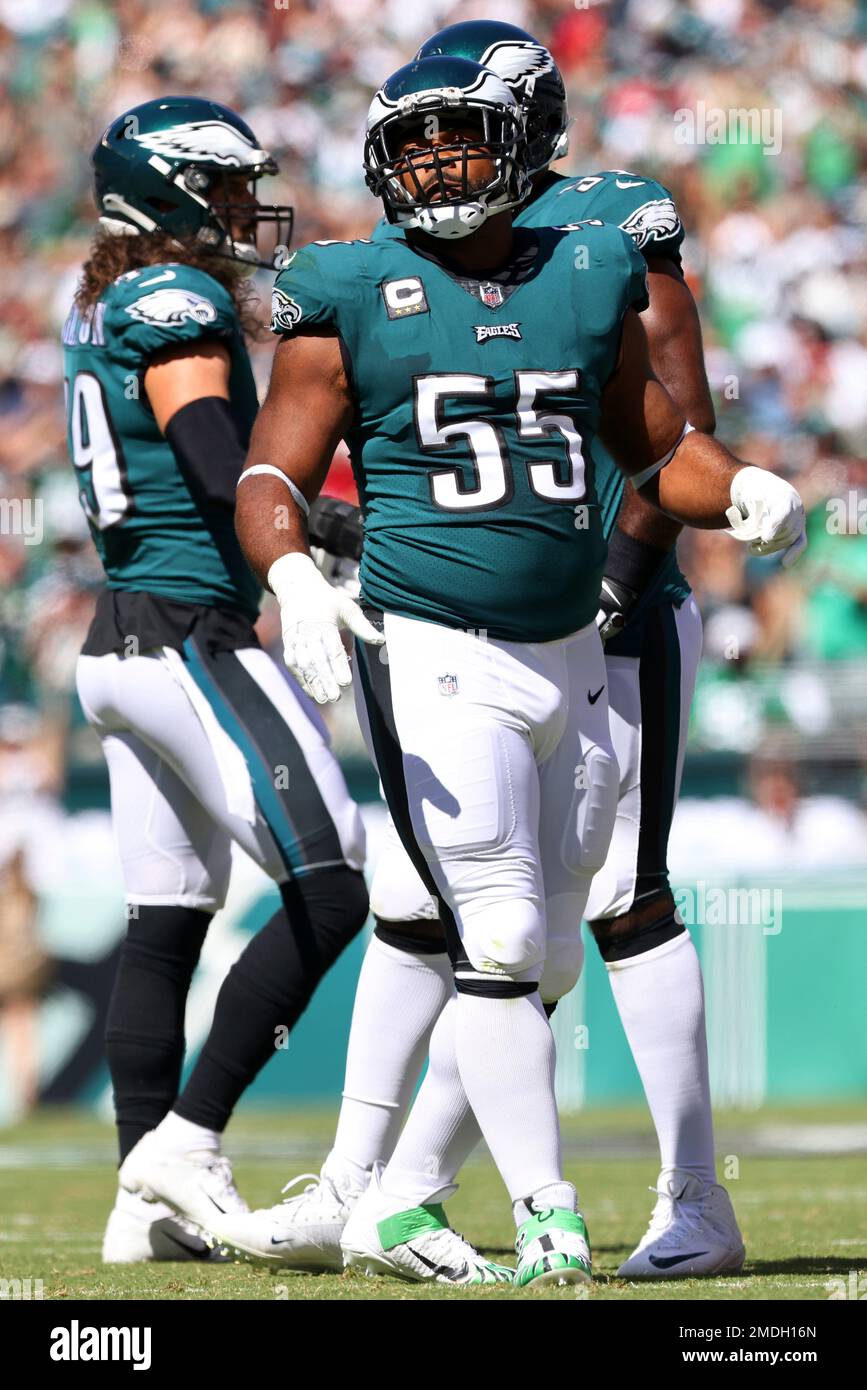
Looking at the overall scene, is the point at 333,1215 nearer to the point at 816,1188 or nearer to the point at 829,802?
the point at 816,1188

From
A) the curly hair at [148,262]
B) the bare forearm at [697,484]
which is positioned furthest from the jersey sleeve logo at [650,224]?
the curly hair at [148,262]

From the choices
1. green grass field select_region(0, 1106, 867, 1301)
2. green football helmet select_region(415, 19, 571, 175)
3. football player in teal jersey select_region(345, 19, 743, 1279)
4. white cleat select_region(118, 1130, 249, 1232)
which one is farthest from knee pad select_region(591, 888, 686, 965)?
green football helmet select_region(415, 19, 571, 175)

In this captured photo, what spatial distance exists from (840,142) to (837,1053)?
19.9ft

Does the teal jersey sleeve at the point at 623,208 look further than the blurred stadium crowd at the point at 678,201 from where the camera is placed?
No

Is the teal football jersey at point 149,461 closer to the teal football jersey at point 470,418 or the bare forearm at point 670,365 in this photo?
the bare forearm at point 670,365

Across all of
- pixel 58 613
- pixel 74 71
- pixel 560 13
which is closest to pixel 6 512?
pixel 58 613

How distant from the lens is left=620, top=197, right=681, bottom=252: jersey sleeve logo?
375 centimetres

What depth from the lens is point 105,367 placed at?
173 inches

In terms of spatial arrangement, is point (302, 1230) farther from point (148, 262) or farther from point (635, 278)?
point (148, 262)

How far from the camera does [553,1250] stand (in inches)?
116

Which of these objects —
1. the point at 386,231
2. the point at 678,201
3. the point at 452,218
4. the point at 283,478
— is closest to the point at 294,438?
the point at 283,478

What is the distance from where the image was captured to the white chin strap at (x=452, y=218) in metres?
3.18
